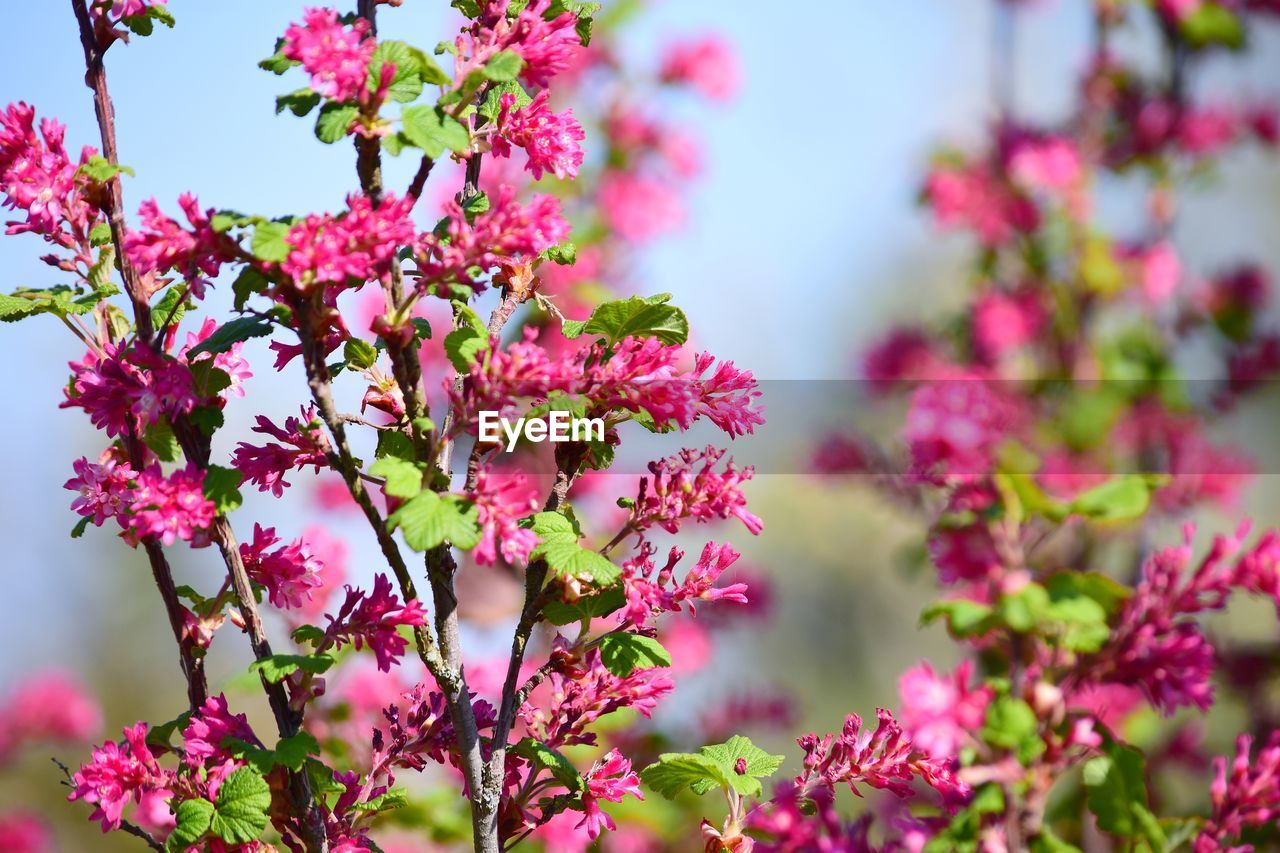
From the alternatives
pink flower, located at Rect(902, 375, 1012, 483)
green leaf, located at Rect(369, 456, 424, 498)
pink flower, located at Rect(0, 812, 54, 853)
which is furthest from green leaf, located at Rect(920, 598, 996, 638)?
pink flower, located at Rect(0, 812, 54, 853)

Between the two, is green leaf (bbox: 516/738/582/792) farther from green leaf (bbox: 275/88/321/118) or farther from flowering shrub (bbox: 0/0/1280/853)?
green leaf (bbox: 275/88/321/118)

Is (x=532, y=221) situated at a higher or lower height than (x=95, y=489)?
higher

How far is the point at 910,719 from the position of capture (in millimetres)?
924

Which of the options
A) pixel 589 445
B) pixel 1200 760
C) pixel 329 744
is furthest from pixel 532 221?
pixel 1200 760

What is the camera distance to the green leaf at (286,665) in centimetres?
108

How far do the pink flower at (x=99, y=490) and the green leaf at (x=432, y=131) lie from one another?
0.43 metres

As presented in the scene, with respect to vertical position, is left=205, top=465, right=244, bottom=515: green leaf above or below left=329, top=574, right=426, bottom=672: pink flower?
above

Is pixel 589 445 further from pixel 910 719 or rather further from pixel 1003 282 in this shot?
pixel 1003 282

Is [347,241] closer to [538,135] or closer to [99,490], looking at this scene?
[538,135]

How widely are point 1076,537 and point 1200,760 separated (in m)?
0.61

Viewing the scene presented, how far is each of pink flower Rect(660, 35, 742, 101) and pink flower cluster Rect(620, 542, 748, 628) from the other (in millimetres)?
3011
